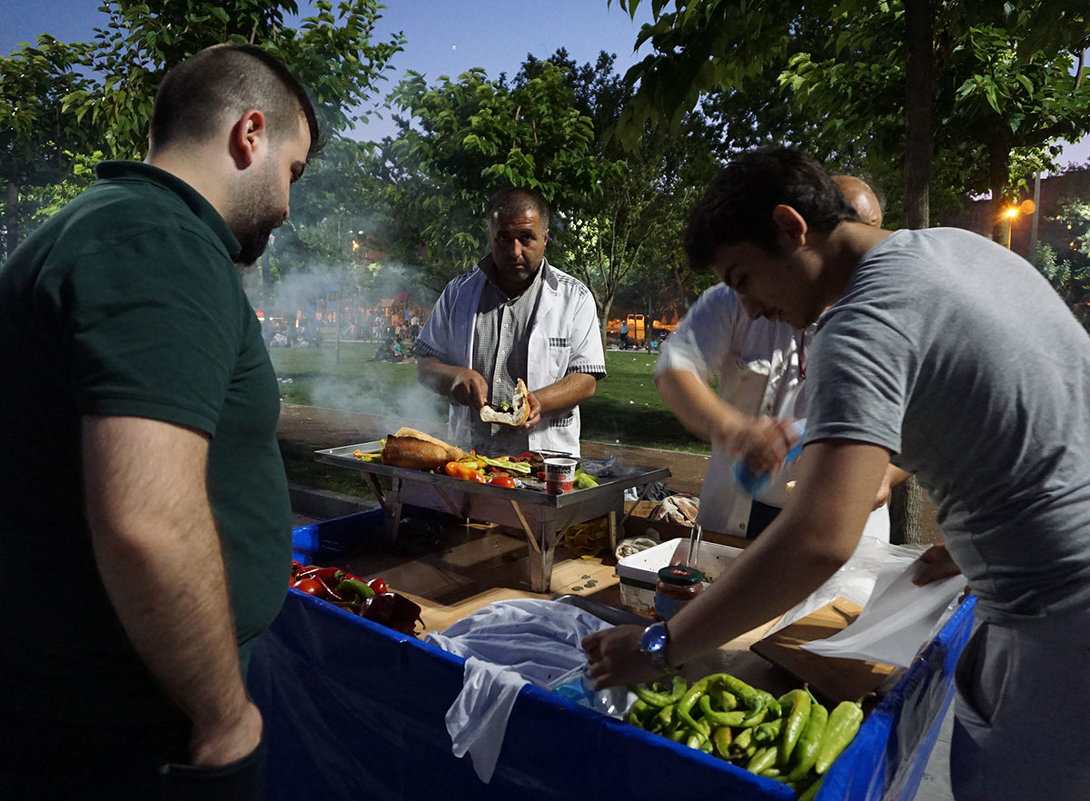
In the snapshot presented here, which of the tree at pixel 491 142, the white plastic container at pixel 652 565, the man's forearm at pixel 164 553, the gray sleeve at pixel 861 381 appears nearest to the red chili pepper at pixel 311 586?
the white plastic container at pixel 652 565

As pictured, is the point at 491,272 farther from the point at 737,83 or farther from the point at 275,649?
the point at 275,649

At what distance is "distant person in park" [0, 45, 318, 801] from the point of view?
1.11m

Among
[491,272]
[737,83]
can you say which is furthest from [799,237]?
[491,272]

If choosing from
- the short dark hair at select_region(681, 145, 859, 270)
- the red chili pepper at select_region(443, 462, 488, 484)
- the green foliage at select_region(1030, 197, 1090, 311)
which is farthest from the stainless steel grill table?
the green foliage at select_region(1030, 197, 1090, 311)

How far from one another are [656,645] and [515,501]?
1280mm

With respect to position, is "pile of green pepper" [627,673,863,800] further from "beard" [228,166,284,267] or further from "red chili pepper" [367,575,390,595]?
"beard" [228,166,284,267]

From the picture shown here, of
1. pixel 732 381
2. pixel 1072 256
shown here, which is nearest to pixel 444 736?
pixel 732 381

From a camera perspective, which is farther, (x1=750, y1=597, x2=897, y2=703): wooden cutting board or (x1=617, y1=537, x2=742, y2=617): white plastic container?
(x1=617, y1=537, x2=742, y2=617): white plastic container

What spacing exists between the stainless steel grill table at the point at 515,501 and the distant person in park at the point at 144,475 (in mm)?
1303

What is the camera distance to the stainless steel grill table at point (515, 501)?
2705mm

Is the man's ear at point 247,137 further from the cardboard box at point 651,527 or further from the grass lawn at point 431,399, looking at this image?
the grass lawn at point 431,399

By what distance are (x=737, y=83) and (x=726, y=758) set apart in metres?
2.69

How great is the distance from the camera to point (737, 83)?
3217 mm

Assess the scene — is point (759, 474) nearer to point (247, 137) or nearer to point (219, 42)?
point (247, 137)
